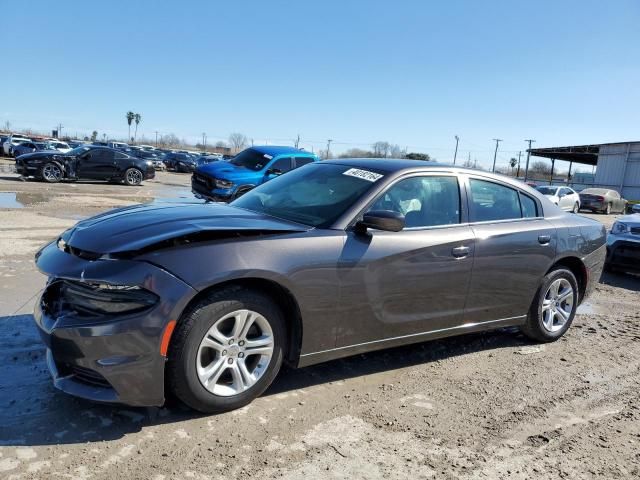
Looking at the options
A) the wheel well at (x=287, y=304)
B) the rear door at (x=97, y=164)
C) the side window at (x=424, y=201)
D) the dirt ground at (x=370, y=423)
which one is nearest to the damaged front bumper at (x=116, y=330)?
the dirt ground at (x=370, y=423)

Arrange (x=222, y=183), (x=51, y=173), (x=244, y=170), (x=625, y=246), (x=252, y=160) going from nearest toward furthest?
1. (x=625, y=246)
2. (x=222, y=183)
3. (x=244, y=170)
4. (x=252, y=160)
5. (x=51, y=173)

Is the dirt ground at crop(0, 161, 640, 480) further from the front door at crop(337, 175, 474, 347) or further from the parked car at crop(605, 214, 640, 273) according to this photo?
the parked car at crop(605, 214, 640, 273)

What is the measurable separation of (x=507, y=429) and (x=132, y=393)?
227cm

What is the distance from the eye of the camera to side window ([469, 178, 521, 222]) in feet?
14.4

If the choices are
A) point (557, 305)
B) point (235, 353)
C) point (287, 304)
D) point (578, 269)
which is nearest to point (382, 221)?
point (287, 304)

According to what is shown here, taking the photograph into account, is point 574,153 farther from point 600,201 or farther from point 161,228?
point 161,228

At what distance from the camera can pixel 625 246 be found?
846 cm

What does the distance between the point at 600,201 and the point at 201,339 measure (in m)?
30.5

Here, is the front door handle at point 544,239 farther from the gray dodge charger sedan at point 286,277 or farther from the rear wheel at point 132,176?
the rear wheel at point 132,176

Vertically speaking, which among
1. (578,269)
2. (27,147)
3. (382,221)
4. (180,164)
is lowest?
(180,164)

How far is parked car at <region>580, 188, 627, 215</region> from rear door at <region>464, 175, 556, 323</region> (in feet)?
89.8

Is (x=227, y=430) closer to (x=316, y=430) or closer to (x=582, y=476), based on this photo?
(x=316, y=430)

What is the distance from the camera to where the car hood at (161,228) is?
→ 301 cm

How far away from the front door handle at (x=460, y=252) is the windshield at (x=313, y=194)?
0.81 m
